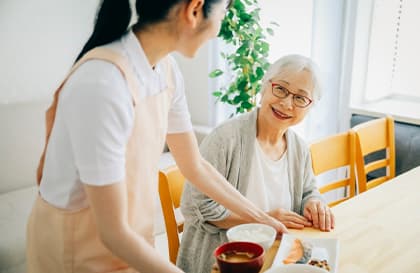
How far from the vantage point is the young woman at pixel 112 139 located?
798mm

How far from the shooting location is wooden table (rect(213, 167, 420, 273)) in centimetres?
122

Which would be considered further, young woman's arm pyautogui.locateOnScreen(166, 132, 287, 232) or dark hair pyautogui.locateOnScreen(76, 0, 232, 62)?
young woman's arm pyautogui.locateOnScreen(166, 132, 287, 232)

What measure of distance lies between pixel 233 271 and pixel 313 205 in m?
0.60

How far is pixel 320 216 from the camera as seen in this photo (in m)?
1.44

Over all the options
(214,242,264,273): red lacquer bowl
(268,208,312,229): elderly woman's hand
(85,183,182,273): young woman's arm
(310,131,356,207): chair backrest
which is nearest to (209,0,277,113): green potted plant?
(310,131,356,207): chair backrest

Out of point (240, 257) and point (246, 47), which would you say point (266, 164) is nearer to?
point (240, 257)

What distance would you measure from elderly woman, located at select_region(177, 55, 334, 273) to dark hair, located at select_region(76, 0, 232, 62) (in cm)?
70

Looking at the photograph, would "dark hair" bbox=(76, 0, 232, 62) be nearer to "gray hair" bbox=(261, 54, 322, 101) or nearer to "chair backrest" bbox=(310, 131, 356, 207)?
"gray hair" bbox=(261, 54, 322, 101)

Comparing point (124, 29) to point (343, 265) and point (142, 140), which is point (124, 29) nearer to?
point (142, 140)

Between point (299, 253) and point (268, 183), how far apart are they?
17.9 inches

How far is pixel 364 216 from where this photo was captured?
1511 millimetres

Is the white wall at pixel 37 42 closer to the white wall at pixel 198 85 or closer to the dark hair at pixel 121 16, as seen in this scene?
the white wall at pixel 198 85

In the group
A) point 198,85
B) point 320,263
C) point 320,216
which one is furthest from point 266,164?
point 198,85

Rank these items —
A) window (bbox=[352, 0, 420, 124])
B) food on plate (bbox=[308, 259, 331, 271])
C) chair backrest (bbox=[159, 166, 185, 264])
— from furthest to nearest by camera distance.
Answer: window (bbox=[352, 0, 420, 124])
chair backrest (bbox=[159, 166, 185, 264])
food on plate (bbox=[308, 259, 331, 271])
